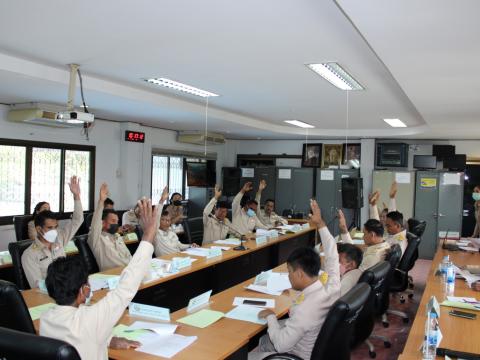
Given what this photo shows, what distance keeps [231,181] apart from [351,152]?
3.00 m

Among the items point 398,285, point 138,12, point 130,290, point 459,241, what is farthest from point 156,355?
point 459,241

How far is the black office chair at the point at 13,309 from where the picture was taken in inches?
84.8

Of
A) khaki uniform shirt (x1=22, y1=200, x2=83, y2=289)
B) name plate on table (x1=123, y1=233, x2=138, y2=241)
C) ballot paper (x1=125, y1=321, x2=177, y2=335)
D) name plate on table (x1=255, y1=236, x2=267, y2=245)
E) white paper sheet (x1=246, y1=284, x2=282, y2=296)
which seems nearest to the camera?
ballot paper (x1=125, y1=321, x2=177, y2=335)

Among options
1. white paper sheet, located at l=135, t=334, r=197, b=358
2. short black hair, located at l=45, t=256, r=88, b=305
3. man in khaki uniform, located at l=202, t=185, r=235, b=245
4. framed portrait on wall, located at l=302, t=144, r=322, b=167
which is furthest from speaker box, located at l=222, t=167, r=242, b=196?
short black hair, located at l=45, t=256, r=88, b=305

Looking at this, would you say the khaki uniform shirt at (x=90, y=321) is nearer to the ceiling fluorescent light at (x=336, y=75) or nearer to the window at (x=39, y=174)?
the ceiling fluorescent light at (x=336, y=75)

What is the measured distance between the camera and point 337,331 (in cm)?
217

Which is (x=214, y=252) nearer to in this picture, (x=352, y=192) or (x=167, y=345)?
(x=167, y=345)

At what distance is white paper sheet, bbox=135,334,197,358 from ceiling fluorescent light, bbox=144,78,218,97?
10.8ft

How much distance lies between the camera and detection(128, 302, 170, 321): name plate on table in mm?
2652

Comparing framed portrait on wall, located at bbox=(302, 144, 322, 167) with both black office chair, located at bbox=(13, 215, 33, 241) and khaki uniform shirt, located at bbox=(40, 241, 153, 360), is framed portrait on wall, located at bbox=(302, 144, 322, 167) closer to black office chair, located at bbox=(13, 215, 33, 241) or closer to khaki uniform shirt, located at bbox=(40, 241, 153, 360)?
black office chair, located at bbox=(13, 215, 33, 241)

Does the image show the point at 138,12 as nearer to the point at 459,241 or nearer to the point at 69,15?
the point at 69,15

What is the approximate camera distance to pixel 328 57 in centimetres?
377

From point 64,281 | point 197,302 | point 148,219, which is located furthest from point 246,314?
point 64,281

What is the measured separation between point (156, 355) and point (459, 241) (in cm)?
592
